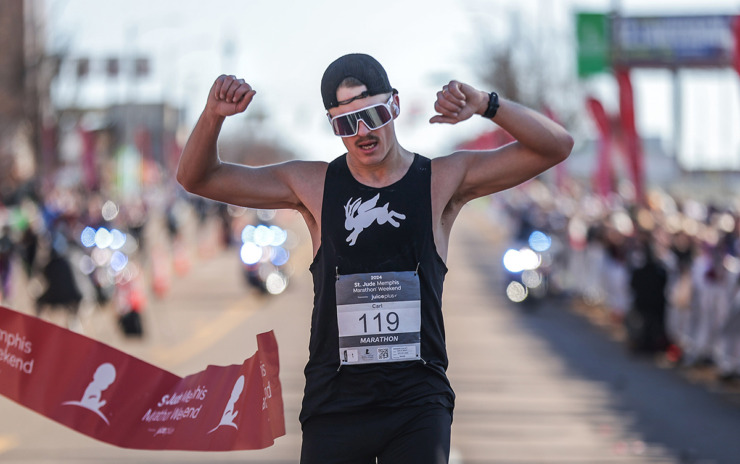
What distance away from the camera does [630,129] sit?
25.3m

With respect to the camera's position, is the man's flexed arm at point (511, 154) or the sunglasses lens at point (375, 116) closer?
the sunglasses lens at point (375, 116)

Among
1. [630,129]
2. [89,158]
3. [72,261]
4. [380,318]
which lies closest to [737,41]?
[72,261]

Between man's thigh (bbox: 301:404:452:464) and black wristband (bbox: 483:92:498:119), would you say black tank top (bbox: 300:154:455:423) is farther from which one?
black wristband (bbox: 483:92:498:119)

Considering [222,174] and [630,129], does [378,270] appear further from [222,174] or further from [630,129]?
[630,129]

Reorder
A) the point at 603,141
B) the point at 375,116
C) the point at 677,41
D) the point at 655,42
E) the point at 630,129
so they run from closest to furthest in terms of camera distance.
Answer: the point at 375,116 < the point at 630,129 < the point at 603,141 < the point at 655,42 < the point at 677,41

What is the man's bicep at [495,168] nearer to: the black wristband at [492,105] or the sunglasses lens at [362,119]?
the black wristband at [492,105]

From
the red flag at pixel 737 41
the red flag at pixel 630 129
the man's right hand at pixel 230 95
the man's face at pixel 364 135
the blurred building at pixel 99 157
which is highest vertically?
the red flag at pixel 737 41

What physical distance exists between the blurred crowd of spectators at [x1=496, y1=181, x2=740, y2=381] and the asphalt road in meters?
0.47

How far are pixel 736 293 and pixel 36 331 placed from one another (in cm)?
1071

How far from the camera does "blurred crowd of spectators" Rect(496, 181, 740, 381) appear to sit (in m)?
15.4

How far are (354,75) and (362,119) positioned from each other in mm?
170

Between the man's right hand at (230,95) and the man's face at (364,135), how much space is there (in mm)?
315

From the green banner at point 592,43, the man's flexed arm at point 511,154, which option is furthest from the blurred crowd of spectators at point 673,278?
the green banner at point 592,43

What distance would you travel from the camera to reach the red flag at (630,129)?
2495cm
